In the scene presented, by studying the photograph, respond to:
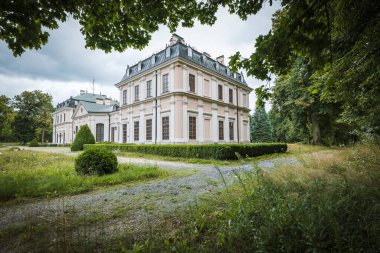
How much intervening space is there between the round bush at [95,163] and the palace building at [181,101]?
428 inches

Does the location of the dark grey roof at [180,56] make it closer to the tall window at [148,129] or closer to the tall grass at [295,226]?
the tall window at [148,129]

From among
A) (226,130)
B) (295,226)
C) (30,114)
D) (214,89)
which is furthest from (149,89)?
(30,114)

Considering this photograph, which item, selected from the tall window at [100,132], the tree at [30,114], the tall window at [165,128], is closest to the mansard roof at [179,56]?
the tall window at [165,128]

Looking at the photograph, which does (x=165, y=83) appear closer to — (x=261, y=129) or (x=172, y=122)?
(x=172, y=122)

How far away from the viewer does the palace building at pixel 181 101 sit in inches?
712

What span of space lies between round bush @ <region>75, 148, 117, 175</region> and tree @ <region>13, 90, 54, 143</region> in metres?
45.8

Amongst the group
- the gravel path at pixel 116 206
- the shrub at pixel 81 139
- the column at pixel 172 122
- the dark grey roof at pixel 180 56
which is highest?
the dark grey roof at pixel 180 56

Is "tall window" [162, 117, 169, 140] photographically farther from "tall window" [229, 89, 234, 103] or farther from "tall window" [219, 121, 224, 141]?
"tall window" [229, 89, 234, 103]

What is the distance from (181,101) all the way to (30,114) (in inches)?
1838

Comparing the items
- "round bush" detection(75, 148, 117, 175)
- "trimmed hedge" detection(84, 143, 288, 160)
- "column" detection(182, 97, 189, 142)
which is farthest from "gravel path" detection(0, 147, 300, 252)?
"column" detection(182, 97, 189, 142)

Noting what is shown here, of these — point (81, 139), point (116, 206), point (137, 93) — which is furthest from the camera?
point (137, 93)

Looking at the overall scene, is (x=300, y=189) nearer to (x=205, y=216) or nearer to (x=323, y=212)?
(x=323, y=212)

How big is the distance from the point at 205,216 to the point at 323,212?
1591 mm

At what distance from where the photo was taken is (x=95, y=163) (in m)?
6.67
